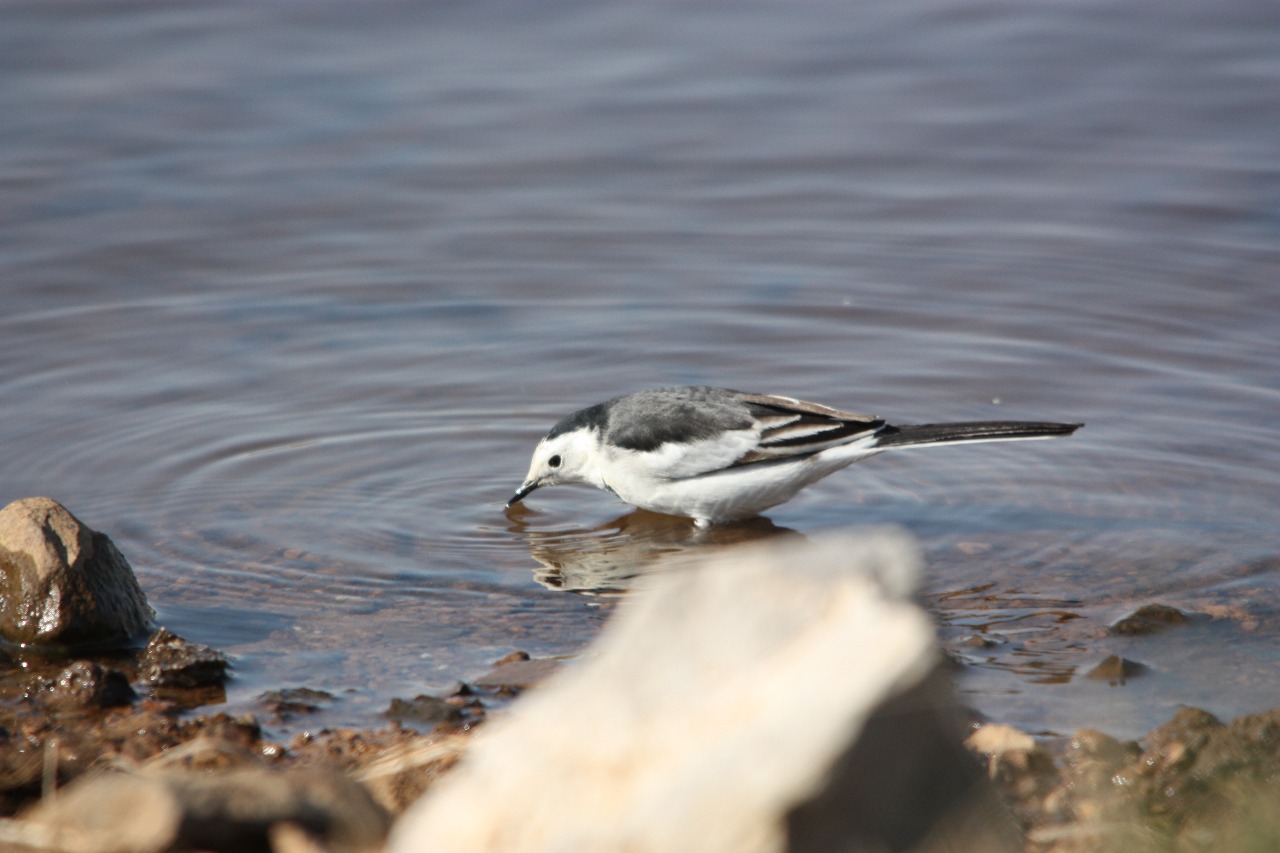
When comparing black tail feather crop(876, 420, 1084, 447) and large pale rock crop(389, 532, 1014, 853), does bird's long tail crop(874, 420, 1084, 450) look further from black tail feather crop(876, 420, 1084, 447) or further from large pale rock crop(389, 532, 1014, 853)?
large pale rock crop(389, 532, 1014, 853)

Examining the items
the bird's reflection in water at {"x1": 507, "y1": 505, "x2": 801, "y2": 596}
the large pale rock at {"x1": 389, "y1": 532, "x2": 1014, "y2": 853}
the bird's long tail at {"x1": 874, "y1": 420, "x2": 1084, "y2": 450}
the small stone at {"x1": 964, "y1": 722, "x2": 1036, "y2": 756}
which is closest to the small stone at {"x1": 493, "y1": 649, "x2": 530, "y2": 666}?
the bird's reflection in water at {"x1": 507, "y1": 505, "x2": 801, "y2": 596}

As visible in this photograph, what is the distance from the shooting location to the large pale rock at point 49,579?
557 centimetres

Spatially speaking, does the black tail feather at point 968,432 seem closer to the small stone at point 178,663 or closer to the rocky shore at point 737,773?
the rocky shore at point 737,773

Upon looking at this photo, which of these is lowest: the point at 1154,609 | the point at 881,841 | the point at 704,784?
the point at 1154,609

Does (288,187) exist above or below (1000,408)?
above

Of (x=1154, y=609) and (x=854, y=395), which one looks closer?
(x=1154, y=609)

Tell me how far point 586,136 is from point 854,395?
5.10m

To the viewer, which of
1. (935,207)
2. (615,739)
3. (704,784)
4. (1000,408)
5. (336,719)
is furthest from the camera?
(935,207)

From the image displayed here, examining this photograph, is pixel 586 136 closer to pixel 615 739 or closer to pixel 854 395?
pixel 854 395

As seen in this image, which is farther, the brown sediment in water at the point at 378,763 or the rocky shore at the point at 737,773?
the brown sediment in water at the point at 378,763

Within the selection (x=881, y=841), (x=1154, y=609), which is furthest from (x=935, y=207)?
(x=881, y=841)

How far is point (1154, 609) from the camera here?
5.89 metres

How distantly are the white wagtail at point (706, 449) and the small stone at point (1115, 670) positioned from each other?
86.2 inches

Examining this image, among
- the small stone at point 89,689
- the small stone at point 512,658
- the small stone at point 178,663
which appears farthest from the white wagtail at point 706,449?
the small stone at point 89,689
